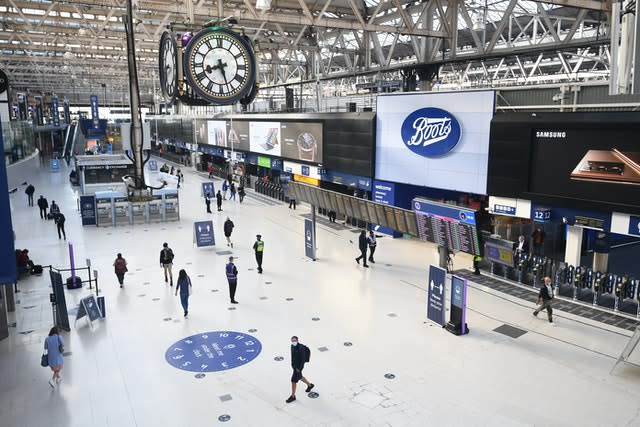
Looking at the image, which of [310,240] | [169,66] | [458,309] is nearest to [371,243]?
[310,240]

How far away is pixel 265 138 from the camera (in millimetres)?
29281

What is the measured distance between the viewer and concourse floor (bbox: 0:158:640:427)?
756cm

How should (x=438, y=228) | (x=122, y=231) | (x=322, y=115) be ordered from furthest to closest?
(x=322, y=115) < (x=122, y=231) < (x=438, y=228)

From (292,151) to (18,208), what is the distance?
1435cm

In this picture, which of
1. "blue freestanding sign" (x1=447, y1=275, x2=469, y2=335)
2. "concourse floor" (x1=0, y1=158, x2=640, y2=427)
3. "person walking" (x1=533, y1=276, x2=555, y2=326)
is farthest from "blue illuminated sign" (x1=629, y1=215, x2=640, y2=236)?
"blue freestanding sign" (x1=447, y1=275, x2=469, y2=335)

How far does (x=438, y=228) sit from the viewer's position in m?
13.2

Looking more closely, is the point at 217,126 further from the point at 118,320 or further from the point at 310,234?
the point at 118,320

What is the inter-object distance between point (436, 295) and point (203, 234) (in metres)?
9.58

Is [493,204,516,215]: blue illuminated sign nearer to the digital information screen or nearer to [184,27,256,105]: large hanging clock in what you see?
the digital information screen

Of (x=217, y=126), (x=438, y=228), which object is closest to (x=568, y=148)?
(x=438, y=228)

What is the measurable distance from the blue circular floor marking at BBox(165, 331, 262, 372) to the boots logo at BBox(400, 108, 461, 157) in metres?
9.54

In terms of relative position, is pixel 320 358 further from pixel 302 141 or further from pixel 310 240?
pixel 302 141

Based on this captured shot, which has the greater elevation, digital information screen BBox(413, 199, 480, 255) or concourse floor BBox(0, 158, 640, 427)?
digital information screen BBox(413, 199, 480, 255)

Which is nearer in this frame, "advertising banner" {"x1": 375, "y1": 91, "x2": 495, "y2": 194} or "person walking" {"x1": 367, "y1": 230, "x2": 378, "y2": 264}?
"advertising banner" {"x1": 375, "y1": 91, "x2": 495, "y2": 194}
